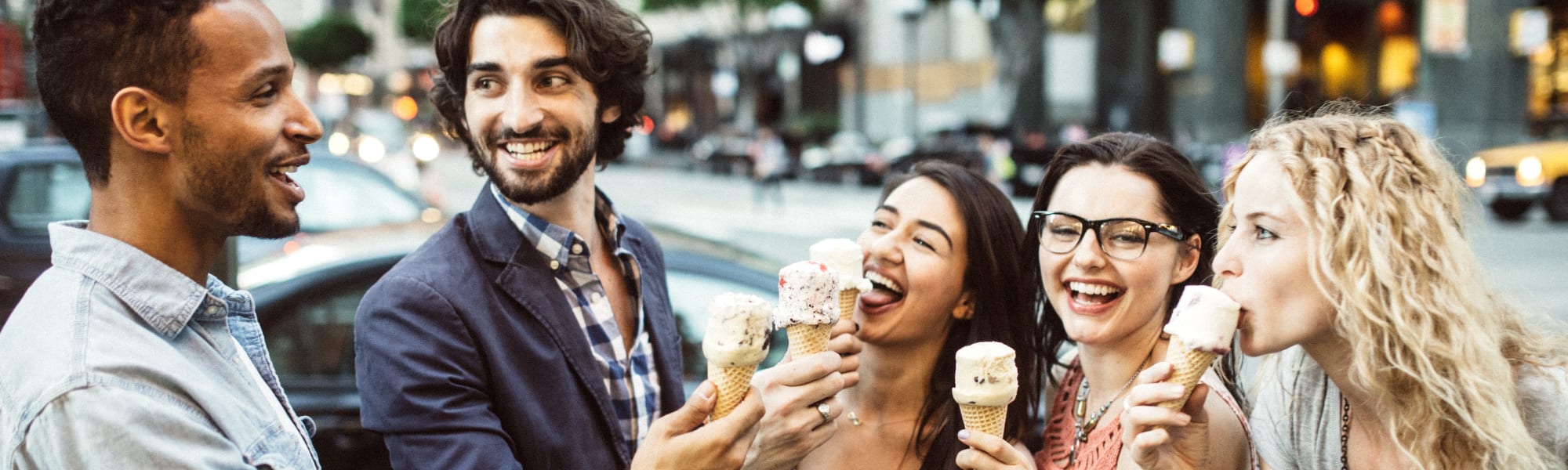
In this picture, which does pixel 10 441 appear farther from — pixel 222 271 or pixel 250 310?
pixel 222 271

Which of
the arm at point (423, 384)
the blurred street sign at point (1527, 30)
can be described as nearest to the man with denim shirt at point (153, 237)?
the arm at point (423, 384)

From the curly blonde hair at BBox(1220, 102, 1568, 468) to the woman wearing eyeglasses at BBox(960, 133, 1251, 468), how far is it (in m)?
0.40

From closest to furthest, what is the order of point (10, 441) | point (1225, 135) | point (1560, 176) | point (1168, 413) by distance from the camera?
point (10, 441) → point (1168, 413) → point (1560, 176) → point (1225, 135)

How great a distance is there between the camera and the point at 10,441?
1.53 meters

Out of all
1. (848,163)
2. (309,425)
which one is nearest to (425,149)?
(309,425)

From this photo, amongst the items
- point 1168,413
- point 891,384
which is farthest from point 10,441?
point 891,384

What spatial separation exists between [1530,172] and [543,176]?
18.7 meters

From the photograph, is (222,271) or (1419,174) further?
(222,271)

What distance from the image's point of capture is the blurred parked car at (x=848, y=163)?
28.3 meters

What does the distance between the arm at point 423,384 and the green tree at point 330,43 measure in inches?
2293

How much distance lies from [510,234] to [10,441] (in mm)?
1248

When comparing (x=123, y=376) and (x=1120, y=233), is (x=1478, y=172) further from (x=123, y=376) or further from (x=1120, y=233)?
(x=123, y=376)

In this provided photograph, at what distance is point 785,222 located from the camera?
66.8 ft

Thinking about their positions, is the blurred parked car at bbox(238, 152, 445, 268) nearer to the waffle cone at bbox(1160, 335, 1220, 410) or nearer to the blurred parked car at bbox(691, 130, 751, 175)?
the waffle cone at bbox(1160, 335, 1220, 410)
